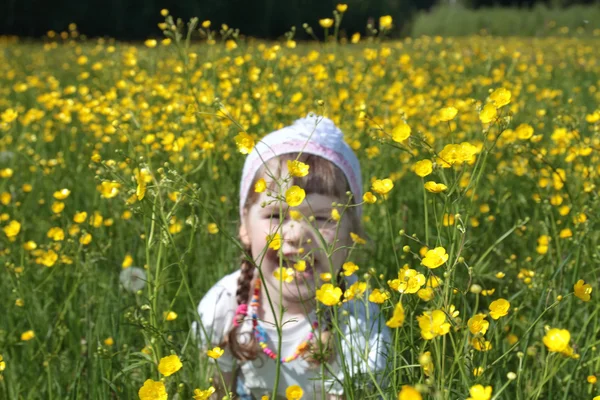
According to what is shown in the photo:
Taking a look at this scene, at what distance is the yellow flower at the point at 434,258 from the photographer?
105cm

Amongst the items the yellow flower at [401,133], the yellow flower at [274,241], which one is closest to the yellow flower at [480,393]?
the yellow flower at [274,241]

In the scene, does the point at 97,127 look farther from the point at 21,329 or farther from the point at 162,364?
→ the point at 162,364

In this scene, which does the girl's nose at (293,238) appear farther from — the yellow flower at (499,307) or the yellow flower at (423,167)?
the yellow flower at (499,307)

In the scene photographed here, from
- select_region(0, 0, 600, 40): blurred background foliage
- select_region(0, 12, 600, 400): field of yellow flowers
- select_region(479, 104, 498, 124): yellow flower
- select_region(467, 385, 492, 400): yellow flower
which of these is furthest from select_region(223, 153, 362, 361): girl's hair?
select_region(0, 0, 600, 40): blurred background foliage

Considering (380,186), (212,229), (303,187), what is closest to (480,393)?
(380,186)

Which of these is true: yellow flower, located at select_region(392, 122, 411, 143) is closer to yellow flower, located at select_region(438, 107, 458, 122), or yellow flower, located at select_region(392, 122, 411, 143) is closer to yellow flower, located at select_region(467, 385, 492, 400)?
yellow flower, located at select_region(438, 107, 458, 122)

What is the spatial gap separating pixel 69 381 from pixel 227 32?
1193 millimetres

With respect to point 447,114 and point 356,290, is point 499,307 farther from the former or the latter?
point 447,114

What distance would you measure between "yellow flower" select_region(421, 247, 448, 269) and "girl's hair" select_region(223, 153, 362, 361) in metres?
0.59

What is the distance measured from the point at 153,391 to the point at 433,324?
445mm

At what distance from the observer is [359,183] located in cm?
181

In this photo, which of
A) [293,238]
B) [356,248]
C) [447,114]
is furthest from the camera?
[293,238]

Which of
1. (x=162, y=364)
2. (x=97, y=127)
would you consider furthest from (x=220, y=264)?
(x=97, y=127)

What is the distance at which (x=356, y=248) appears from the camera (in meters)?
1.40
